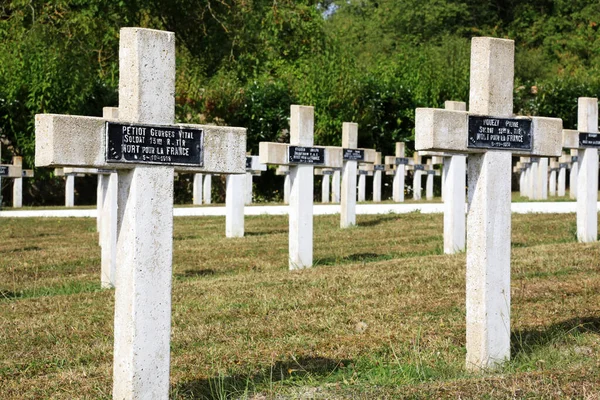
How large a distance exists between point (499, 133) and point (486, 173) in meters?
0.35

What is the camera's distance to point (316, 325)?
855 centimetres

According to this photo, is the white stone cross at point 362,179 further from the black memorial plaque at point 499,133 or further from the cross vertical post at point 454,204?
the black memorial plaque at point 499,133

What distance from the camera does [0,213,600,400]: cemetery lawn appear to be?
647 centimetres

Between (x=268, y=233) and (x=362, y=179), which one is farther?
(x=362, y=179)

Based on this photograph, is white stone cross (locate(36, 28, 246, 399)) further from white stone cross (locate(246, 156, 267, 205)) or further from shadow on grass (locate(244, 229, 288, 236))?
shadow on grass (locate(244, 229, 288, 236))

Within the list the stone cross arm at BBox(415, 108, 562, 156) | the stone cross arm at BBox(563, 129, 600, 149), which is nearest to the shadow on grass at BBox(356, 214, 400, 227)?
the stone cross arm at BBox(563, 129, 600, 149)

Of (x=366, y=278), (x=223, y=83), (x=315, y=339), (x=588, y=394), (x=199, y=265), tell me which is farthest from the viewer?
(x=223, y=83)

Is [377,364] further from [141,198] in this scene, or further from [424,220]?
[424,220]

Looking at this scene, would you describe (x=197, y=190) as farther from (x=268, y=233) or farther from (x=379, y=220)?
(x=268, y=233)

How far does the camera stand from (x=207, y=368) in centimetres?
713

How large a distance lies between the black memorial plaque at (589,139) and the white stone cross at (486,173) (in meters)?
7.50

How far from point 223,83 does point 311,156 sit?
1496 centimetres

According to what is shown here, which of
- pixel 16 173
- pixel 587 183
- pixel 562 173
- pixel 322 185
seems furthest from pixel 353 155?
pixel 562 173

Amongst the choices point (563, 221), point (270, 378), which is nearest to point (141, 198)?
point (270, 378)
